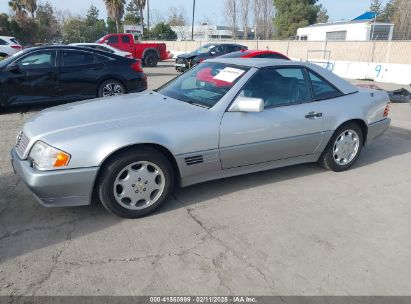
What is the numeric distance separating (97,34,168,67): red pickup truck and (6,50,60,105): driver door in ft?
44.2

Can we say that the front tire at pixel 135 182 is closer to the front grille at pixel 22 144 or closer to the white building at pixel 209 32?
the front grille at pixel 22 144

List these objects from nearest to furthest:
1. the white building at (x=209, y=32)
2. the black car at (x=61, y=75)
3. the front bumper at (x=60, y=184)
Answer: the front bumper at (x=60, y=184) < the black car at (x=61, y=75) < the white building at (x=209, y=32)

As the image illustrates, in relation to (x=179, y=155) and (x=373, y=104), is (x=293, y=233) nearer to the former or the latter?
(x=179, y=155)

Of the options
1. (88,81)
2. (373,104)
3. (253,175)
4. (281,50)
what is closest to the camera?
(253,175)

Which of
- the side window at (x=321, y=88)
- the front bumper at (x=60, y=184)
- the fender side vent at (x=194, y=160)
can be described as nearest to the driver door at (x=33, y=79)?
the front bumper at (x=60, y=184)

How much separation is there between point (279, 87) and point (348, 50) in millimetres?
16733

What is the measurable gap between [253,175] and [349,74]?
1436cm

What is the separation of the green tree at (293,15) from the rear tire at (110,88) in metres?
42.4

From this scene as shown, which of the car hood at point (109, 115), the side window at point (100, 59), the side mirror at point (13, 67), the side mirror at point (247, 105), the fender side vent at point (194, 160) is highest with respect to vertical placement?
the side window at point (100, 59)

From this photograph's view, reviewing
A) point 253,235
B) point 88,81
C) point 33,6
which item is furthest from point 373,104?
point 33,6

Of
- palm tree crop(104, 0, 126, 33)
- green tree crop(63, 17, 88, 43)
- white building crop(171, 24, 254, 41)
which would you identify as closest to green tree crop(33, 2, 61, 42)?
green tree crop(63, 17, 88, 43)

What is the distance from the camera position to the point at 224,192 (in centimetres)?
398

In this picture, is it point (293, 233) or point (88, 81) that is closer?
point (293, 233)

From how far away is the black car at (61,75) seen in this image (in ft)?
24.4
